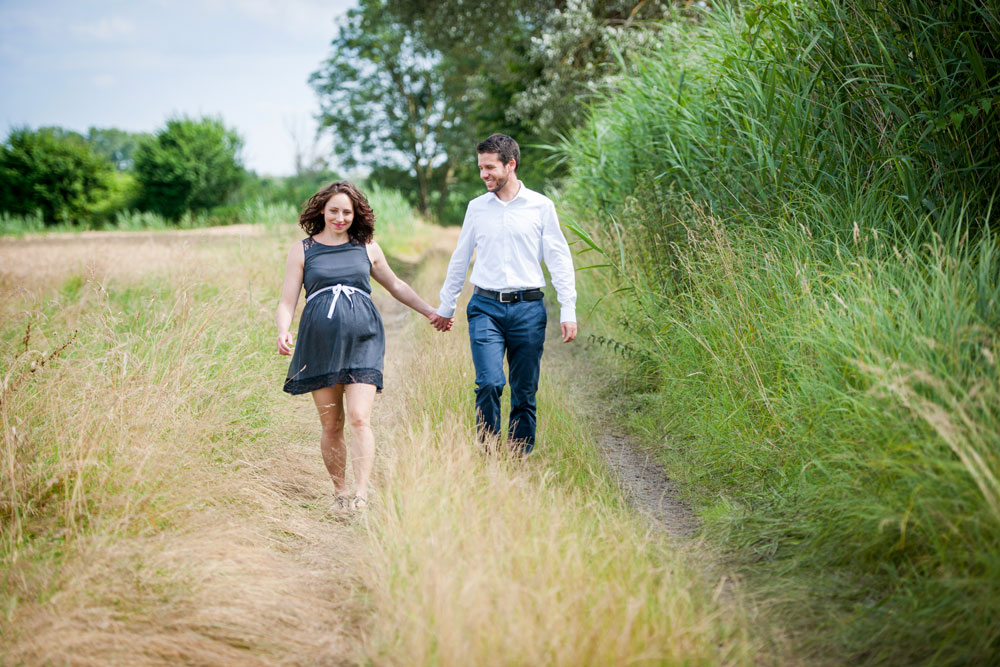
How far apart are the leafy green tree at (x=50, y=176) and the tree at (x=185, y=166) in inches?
69.9

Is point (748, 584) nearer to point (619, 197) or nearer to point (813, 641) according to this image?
point (813, 641)

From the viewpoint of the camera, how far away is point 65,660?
2.18 m

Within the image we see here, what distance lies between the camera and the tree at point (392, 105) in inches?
1350

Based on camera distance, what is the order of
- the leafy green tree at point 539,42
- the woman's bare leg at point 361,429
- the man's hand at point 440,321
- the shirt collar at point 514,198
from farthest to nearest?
the leafy green tree at point 539,42 → the man's hand at point 440,321 → the shirt collar at point 514,198 → the woman's bare leg at point 361,429

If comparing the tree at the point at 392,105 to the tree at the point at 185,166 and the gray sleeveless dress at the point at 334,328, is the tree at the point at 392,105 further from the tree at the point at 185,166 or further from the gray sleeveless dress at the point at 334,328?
the gray sleeveless dress at the point at 334,328

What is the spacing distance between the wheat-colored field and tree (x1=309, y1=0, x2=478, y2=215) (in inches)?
1255

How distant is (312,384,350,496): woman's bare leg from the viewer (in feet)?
12.2

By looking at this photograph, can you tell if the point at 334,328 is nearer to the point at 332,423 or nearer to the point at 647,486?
the point at 332,423

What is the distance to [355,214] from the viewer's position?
12.5 feet

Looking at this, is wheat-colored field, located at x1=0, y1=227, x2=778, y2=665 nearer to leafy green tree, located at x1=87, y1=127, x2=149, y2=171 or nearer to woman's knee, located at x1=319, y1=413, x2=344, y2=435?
woman's knee, located at x1=319, y1=413, x2=344, y2=435

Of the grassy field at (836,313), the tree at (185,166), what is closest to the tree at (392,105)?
the tree at (185,166)

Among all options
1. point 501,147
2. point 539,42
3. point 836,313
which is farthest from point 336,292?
point 539,42

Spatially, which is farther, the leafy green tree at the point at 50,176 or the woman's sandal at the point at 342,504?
the leafy green tree at the point at 50,176

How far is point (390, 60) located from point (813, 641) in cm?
3607
